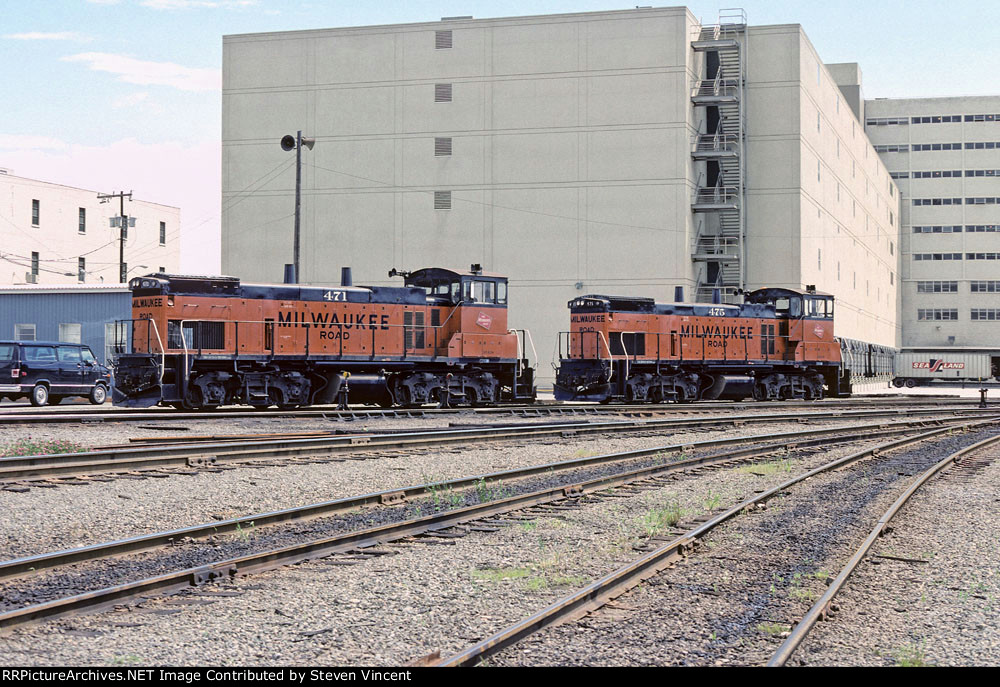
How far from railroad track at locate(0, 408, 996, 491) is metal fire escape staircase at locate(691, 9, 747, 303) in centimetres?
2688

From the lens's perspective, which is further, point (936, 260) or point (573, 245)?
point (936, 260)

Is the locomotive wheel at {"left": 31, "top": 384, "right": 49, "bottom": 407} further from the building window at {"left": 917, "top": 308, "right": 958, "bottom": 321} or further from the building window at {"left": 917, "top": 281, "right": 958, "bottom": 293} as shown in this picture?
the building window at {"left": 917, "top": 281, "right": 958, "bottom": 293}

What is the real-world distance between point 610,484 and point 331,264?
36.9 metres

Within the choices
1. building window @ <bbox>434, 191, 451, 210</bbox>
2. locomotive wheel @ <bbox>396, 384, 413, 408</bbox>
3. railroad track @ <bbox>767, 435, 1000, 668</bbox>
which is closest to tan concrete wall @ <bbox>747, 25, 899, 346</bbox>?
building window @ <bbox>434, 191, 451, 210</bbox>

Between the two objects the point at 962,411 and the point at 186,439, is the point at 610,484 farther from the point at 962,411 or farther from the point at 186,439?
the point at 962,411

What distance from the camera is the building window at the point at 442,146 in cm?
4681

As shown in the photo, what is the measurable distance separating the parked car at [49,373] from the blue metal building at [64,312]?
30.4ft

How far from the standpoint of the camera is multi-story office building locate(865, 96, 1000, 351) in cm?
8838

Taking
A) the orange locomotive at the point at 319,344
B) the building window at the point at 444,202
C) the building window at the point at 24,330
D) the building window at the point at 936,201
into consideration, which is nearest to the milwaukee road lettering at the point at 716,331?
the orange locomotive at the point at 319,344

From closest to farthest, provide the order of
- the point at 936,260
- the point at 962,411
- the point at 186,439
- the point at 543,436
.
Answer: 1. the point at 186,439
2. the point at 543,436
3. the point at 962,411
4. the point at 936,260

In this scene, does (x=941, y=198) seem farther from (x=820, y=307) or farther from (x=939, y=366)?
(x=820, y=307)

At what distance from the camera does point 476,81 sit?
153 feet

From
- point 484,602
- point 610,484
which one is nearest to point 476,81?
point 610,484

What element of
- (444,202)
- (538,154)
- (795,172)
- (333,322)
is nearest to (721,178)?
(795,172)
